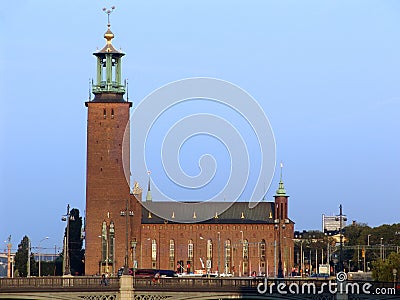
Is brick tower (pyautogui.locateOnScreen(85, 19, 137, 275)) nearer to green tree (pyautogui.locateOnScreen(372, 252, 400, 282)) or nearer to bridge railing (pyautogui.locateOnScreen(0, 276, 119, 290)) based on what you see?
green tree (pyautogui.locateOnScreen(372, 252, 400, 282))

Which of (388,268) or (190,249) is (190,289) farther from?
(190,249)

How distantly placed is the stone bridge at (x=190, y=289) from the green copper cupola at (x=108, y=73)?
72.6m

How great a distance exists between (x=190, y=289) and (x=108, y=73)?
77609 millimetres

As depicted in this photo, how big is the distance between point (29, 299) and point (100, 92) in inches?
3065

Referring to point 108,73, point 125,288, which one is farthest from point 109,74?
point 125,288

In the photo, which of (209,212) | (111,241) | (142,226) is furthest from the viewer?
(209,212)

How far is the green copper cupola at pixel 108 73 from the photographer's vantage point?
145875 mm

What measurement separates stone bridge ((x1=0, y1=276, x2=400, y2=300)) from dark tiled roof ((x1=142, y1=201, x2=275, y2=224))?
10055cm

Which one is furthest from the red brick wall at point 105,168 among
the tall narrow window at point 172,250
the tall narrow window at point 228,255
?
the tall narrow window at point 228,255

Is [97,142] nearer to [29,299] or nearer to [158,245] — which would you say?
[158,245]

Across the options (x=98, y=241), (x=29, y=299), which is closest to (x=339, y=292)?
(x=29, y=299)

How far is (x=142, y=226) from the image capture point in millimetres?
171875

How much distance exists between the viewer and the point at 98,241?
14375 cm

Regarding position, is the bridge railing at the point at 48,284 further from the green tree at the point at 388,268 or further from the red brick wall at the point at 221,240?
the red brick wall at the point at 221,240
